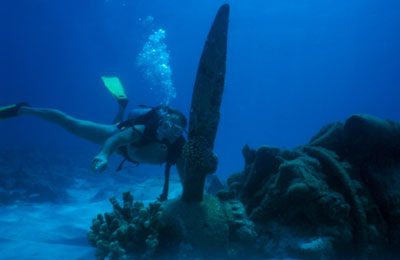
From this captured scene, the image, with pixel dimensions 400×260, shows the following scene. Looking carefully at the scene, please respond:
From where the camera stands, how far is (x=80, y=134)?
21.9 ft

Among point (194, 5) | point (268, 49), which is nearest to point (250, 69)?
point (268, 49)

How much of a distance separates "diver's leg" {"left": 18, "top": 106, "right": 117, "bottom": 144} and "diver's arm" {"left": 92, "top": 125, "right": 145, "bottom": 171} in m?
1.62

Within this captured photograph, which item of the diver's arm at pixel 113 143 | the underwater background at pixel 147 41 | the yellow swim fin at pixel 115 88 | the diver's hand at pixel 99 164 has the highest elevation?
the underwater background at pixel 147 41

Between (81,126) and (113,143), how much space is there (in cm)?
298

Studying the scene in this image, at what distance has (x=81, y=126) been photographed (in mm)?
6598

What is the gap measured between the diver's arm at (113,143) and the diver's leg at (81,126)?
1618 millimetres

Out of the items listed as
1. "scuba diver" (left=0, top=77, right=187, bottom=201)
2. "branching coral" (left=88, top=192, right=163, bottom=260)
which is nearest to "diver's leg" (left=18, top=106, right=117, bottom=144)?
"scuba diver" (left=0, top=77, right=187, bottom=201)

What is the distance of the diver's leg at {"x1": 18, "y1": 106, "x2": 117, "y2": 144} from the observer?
638 cm

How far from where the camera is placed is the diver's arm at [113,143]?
11.3ft

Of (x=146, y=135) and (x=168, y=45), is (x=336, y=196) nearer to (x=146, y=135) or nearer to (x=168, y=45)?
(x=146, y=135)

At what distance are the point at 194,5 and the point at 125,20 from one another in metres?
19.5

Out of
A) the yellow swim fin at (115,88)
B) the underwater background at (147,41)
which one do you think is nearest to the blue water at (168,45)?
the underwater background at (147,41)

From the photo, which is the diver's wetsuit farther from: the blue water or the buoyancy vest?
the blue water

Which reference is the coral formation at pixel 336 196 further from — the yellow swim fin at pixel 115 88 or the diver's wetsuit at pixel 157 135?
the yellow swim fin at pixel 115 88
